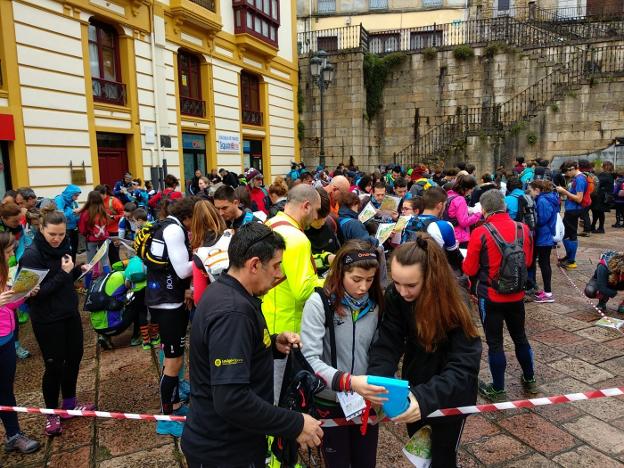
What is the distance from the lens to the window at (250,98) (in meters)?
18.6

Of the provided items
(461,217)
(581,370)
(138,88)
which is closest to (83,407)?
(581,370)

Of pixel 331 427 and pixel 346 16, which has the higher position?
pixel 346 16

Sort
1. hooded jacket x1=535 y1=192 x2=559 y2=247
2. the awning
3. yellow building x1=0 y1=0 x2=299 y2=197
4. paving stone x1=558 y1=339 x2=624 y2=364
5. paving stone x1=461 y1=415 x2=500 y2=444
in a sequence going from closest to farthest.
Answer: paving stone x1=461 y1=415 x2=500 y2=444
paving stone x1=558 y1=339 x2=624 y2=364
hooded jacket x1=535 y1=192 x2=559 y2=247
the awning
yellow building x1=0 y1=0 x2=299 y2=197

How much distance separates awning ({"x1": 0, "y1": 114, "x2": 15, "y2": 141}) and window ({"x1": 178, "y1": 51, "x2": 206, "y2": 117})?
6.17 m

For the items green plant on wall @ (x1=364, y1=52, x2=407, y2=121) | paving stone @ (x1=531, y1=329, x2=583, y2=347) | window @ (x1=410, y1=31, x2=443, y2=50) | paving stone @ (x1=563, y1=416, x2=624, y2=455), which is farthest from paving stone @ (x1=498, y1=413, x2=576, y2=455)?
window @ (x1=410, y1=31, x2=443, y2=50)

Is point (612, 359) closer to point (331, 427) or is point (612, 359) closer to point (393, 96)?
point (331, 427)

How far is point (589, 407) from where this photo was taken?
3.88 meters

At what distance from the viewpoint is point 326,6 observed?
28.8 meters

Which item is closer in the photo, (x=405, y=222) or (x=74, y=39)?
(x=405, y=222)

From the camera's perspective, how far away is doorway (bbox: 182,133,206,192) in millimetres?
15398

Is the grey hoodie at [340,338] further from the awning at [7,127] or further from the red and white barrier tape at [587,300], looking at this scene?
the awning at [7,127]

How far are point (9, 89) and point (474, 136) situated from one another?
16.0m

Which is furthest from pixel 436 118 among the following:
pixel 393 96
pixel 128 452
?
pixel 128 452

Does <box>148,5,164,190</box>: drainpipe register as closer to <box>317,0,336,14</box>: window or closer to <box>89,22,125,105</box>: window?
<box>89,22,125,105</box>: window
